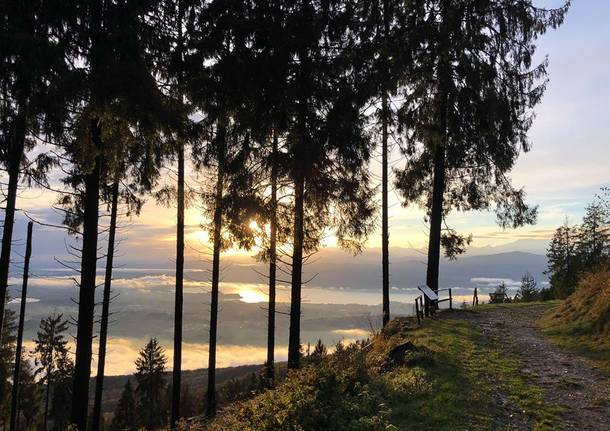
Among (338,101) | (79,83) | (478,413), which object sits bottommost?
(478,413)

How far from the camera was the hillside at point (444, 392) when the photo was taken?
605 cm

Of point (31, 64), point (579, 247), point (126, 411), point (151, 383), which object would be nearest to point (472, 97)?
point (31, 64)

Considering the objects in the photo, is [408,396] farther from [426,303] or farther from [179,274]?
[179,274]

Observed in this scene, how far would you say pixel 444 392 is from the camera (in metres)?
7.15

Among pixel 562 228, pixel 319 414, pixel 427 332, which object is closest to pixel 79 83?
pixel 319 414

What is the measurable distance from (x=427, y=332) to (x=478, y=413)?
5.63m

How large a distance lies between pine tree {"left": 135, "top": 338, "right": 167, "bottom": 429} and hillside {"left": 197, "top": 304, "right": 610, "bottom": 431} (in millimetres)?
52535

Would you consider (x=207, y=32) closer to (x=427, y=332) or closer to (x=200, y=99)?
(x=200, y=99)

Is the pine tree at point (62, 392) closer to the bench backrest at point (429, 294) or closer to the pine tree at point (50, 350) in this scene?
the pine tree at point (50, 350)

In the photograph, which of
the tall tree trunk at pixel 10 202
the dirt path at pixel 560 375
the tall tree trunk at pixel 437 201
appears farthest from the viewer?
the tall tree trunk at pixel 437 201

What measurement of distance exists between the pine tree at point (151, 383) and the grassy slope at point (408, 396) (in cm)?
5276

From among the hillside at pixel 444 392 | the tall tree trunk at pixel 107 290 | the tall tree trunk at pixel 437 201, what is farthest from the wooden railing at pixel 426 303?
the tall tree trunk at pixel 107 290

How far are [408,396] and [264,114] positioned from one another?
27.2 feet

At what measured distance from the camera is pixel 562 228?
48.2 meters
